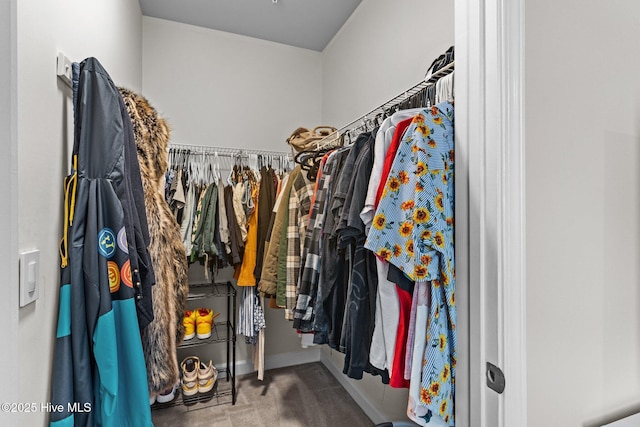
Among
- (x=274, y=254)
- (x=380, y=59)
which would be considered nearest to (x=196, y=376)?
(x=274, y=254)

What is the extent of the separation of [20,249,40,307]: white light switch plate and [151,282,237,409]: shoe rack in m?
1.49

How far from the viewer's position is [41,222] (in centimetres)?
78

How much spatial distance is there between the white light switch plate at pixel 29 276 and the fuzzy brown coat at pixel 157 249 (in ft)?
1.57

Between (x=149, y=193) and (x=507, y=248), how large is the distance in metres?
1.23

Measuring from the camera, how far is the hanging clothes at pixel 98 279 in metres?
0.83

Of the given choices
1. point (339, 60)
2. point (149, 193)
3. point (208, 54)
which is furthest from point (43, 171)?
point (339, 60)

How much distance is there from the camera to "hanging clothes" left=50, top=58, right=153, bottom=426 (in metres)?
0.83

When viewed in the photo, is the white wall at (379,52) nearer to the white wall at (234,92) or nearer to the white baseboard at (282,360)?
the white wall at (234,92)

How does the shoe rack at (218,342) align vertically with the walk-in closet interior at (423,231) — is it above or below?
below

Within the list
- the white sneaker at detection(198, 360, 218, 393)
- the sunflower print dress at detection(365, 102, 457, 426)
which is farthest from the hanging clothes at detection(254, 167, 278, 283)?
the sunflower print dress at detection(365, 102, 457, 426)

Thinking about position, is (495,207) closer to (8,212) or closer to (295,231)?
(8,212)

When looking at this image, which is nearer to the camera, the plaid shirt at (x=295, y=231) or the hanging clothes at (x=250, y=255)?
the plaid shirt at (x=295, y=231)

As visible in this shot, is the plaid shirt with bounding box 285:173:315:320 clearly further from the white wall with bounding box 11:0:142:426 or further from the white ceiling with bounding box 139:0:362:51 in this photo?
the white ceiling with bounding box 139:0:362:51

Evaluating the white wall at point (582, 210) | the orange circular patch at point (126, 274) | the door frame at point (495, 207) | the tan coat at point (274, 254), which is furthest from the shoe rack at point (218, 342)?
the white wall at point (582, 210)
